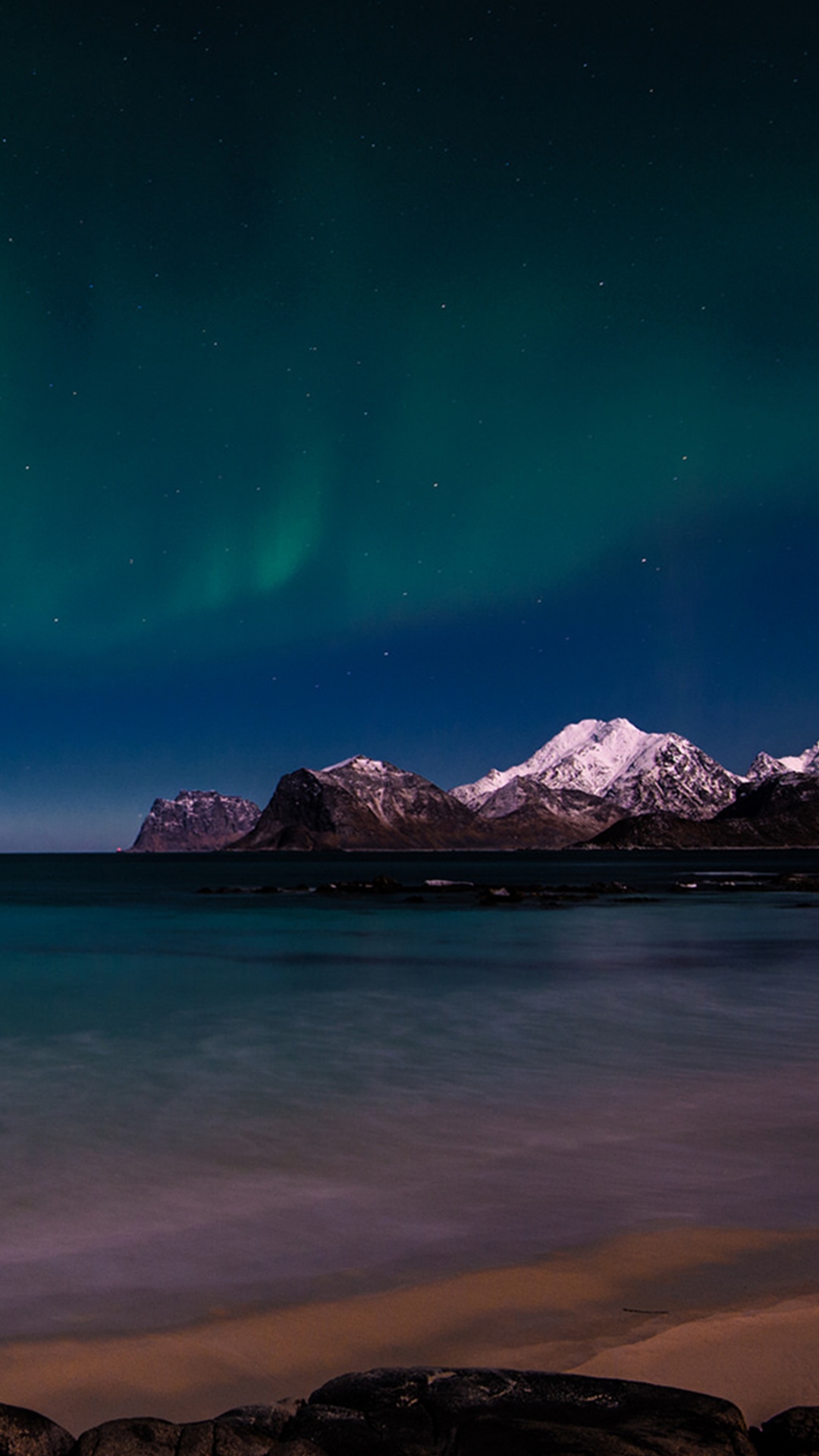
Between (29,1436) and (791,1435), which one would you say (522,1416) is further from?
(29,1436)

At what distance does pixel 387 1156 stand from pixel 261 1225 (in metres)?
2.23

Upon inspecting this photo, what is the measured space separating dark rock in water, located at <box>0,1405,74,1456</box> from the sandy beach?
70 centimetres

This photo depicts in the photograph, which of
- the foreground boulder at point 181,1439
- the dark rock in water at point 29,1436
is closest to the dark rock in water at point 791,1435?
the foreground boulder at point 181,1439

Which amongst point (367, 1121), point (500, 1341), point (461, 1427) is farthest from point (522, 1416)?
point (367, 1121)

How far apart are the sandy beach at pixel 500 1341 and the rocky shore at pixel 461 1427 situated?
2.37ft

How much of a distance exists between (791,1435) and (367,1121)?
301 inches

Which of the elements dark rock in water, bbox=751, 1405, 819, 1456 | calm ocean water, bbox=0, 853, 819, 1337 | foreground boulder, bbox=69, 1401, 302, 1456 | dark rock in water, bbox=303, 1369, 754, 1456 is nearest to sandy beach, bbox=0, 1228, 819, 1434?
calm ocean water, bbox=0, 853, 819, 1337

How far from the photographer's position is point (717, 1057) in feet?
47.2

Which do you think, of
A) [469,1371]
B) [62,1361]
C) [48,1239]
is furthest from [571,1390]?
[48,1239]

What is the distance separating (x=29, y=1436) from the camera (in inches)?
153

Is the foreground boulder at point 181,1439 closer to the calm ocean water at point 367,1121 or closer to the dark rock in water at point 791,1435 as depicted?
the dark rock in water at point 791,1435

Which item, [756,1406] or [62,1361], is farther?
[62,1361]

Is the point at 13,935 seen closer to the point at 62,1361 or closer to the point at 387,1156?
the point at 387,1156

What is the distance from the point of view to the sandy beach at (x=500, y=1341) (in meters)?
4.86
